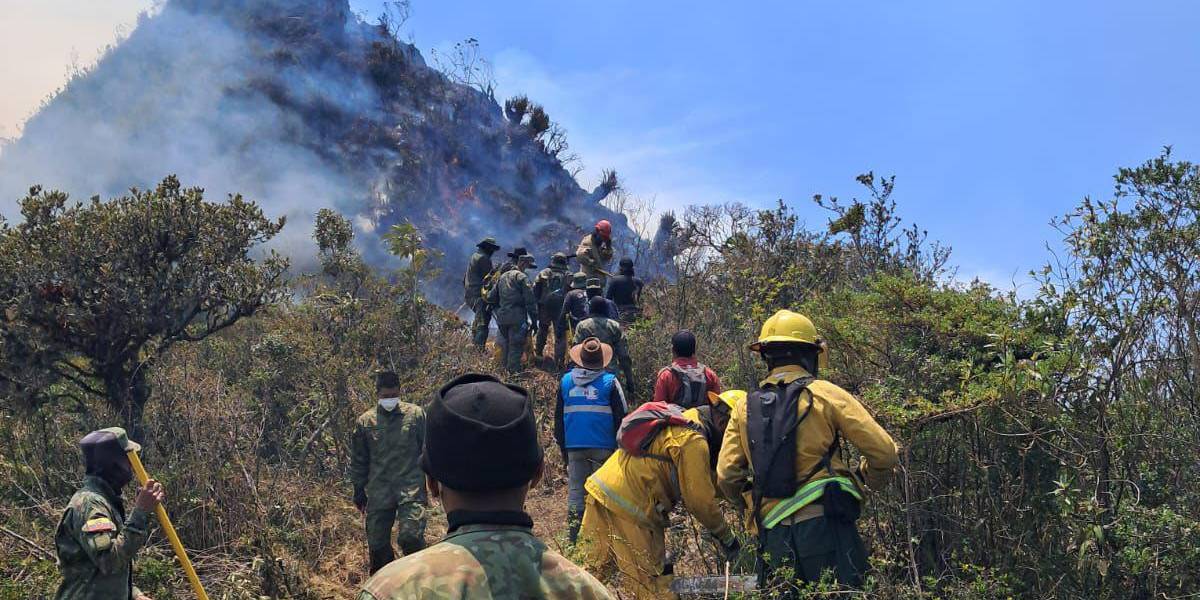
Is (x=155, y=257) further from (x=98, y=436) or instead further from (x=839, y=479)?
(x=839, y=479)

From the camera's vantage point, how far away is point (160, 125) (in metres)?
33.8

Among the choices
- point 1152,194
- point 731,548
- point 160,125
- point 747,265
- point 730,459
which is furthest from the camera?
point 160,125

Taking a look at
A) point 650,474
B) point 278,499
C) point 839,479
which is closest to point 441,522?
point 278,499

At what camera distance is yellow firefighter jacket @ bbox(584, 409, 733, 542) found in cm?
435

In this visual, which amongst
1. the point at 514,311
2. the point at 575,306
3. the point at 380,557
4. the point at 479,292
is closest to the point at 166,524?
the point at 380,557

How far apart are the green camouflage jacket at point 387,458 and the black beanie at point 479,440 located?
4568mm

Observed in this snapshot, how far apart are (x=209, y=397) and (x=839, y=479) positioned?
5.52 metres

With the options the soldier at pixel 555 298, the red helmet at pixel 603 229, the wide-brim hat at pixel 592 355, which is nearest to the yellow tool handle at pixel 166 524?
the wide-brim hat at pixel 592 355

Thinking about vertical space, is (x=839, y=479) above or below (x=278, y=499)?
above

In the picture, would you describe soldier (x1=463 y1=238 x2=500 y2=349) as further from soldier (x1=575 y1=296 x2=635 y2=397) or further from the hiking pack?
the hiking pack

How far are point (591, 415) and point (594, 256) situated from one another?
6.69 m

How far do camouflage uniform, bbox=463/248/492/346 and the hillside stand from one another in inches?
682

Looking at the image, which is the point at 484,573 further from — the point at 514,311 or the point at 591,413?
the point at 514,311

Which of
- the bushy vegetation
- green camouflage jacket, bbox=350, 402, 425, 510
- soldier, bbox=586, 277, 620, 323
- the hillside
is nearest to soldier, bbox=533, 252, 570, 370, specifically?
soldier, bbox=586, 277, 620, 323
